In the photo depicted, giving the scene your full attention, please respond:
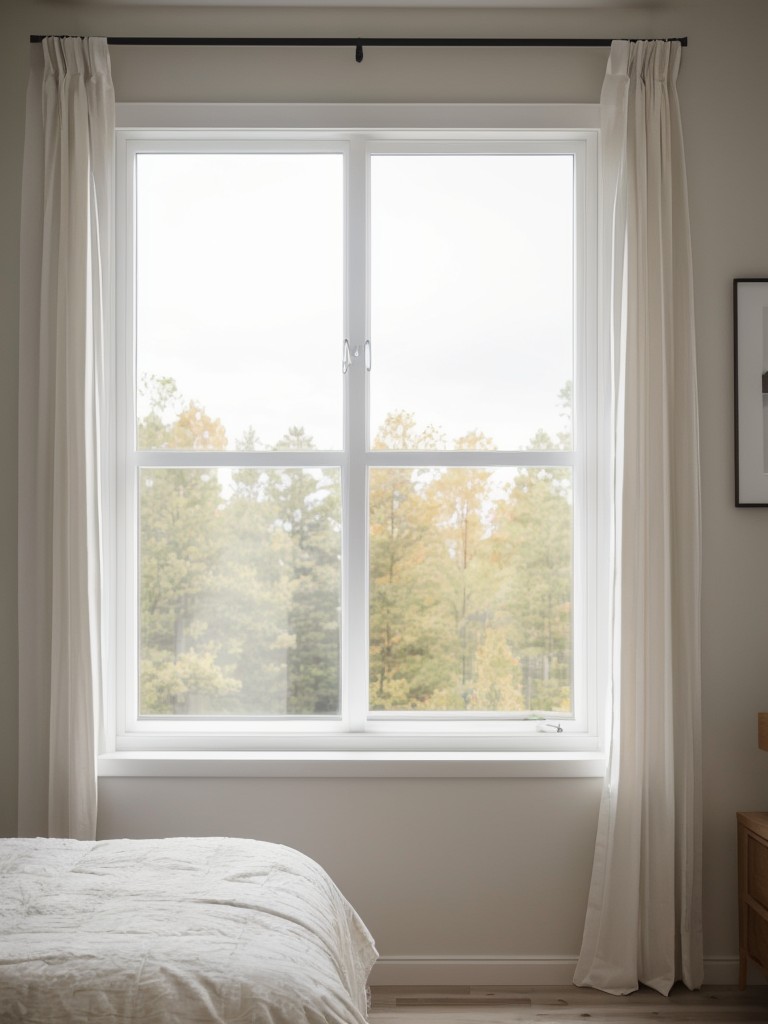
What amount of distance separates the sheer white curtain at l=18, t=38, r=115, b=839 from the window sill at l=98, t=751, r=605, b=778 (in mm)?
170

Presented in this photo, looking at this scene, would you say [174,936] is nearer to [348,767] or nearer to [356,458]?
[348,767]

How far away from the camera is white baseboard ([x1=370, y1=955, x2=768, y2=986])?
257cm

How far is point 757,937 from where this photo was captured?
2410 millimetres

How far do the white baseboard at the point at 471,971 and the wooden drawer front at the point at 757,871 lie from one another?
0.38 m

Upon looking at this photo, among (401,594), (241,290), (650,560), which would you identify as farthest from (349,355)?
(650,560)

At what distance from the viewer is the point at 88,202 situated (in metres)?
2.60

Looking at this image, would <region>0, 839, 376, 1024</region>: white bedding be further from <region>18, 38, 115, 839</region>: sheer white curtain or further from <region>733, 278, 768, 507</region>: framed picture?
<region>733, 278, 768, 507</region>: framed picture

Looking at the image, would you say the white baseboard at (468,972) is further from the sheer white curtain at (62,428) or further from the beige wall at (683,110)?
the sheer white curtain at (62,428)

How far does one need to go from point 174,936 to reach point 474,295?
2156mm

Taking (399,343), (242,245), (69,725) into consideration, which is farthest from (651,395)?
(69,725)

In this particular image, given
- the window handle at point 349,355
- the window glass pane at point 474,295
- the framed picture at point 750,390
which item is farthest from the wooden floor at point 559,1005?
the window handle at point 349,355

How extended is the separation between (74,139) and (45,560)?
136 centimetres

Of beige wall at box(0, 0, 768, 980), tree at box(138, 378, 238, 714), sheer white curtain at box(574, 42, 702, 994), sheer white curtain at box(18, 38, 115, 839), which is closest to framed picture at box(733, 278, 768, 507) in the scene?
beige wall at box(0, 0, 768, 980)

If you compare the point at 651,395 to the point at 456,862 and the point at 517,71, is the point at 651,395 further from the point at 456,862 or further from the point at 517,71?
the point at 456,862
